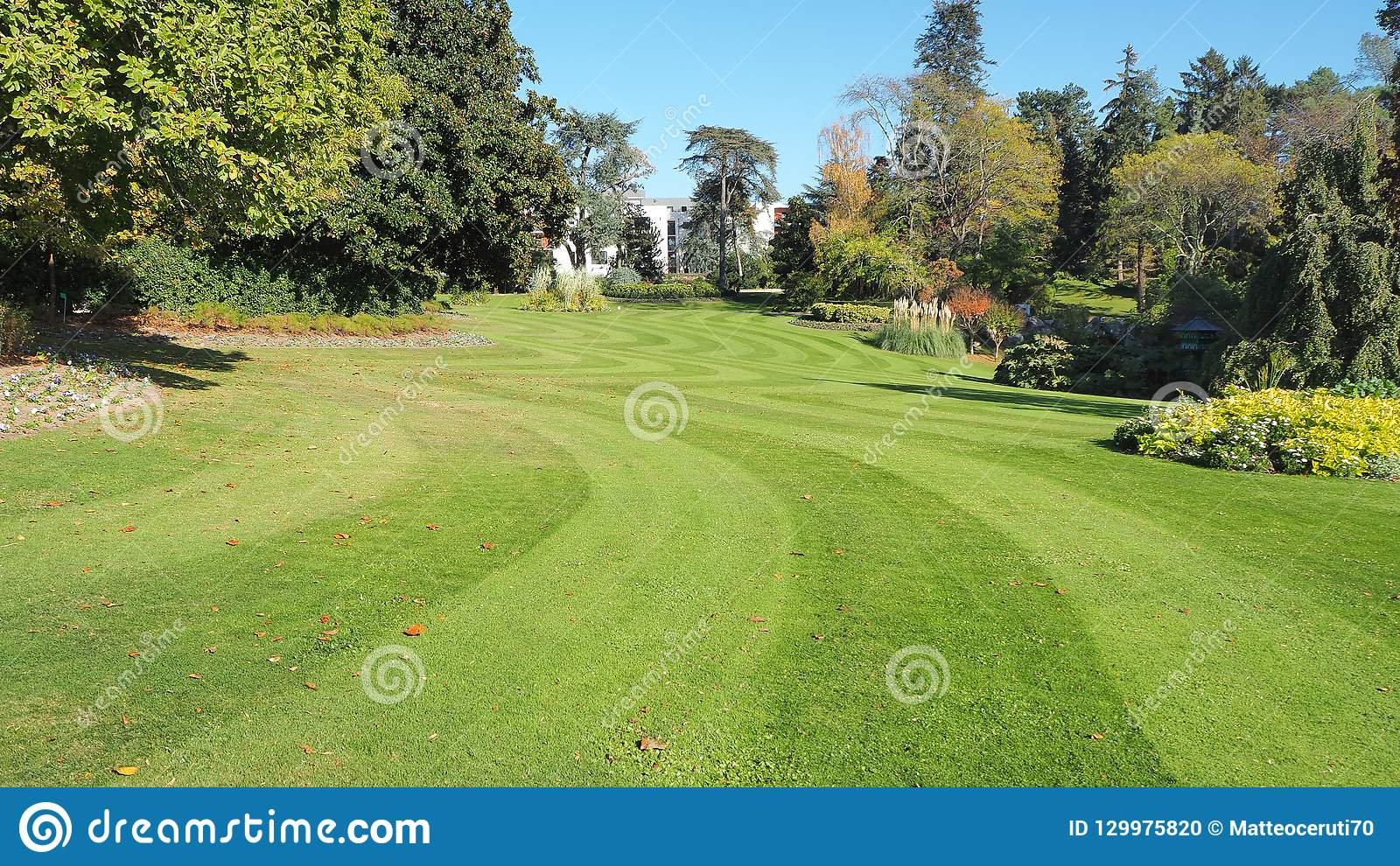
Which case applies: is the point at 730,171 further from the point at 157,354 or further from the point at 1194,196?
the point at 157,354

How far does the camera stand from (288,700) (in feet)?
16.1

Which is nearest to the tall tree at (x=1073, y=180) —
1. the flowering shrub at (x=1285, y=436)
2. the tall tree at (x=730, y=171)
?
the tall tree at (x=730, y=171)

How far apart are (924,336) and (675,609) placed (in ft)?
A: 95.6

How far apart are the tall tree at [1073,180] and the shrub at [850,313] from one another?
75.4 feet

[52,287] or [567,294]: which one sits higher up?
[52,287]

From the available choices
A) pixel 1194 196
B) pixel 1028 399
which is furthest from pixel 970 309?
pixel 1028 399

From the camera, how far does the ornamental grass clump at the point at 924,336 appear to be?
33469 millimetres

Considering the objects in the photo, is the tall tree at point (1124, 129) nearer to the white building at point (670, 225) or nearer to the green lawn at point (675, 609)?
the white building at point (670, 225)

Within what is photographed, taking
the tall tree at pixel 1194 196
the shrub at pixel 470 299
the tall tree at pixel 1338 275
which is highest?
the tall tree at pixel 1194 196

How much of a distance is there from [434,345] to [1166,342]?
68.0 ft

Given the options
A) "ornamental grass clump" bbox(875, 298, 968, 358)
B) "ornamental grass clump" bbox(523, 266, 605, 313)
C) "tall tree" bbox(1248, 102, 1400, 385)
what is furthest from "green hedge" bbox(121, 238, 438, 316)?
"tall tree" bbox(1248, 102, 1400, 385)

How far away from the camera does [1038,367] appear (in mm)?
23891

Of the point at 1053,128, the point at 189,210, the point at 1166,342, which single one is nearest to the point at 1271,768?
the point at 189,210

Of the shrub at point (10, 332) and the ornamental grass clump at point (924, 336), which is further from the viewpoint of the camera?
the ornamental grass clump at point (924, 336)
